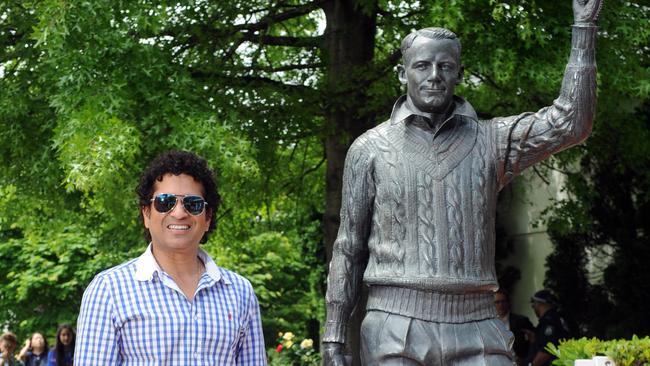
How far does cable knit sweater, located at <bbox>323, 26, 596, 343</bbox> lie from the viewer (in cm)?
498

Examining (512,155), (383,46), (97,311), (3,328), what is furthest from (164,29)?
(3,328)

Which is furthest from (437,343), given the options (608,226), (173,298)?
(608,226)

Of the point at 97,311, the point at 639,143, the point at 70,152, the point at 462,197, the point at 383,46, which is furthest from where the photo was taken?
the point at 383,46

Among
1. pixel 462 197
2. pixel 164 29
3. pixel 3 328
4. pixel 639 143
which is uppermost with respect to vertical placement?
pixel 164 29

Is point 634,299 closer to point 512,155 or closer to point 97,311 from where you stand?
point 512,155

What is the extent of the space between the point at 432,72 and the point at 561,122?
570 millimetres

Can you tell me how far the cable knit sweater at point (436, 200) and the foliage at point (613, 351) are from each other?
3887 mm

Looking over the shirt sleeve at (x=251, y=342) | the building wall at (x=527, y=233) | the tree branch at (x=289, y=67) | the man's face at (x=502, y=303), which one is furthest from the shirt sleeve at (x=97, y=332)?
the building wall at (x=527, y=233)

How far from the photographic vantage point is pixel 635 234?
1536 cm

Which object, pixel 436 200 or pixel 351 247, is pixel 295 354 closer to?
pixel 351 247

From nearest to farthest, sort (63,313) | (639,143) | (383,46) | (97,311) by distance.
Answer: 1. (97,311)
2. (639,143)
3. (383,46)
4. (63,313)

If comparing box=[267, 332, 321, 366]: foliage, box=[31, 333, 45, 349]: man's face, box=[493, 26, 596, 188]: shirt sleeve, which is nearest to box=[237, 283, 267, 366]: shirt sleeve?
box=[493, 26, 596, 188]: shirt sleeve

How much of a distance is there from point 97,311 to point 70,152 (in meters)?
6.51

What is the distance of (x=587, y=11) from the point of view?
4.96 metres
